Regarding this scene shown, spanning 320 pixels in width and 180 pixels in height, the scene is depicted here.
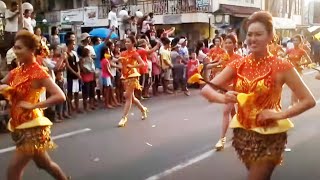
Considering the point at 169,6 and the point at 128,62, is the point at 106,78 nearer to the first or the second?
the point at 128,62

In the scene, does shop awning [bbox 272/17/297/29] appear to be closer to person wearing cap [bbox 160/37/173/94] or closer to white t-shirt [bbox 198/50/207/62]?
white t-shirt [bbox 198/50/207/62]

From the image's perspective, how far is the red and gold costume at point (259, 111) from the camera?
3.62 meters

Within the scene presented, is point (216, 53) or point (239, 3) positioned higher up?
point (239, 3)

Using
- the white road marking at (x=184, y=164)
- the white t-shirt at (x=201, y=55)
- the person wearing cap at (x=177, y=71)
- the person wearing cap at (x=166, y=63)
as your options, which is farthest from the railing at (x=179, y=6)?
the white road marking at (x=184, y=164)

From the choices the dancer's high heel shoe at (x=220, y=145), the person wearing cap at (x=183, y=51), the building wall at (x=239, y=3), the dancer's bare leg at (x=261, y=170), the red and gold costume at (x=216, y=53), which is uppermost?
the building wall at (x=239, y=3)

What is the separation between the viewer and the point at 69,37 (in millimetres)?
11148

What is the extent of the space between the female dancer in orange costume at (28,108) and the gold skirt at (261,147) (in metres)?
1.68

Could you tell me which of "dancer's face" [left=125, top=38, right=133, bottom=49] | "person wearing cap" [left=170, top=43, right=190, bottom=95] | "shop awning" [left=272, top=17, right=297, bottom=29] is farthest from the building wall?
"dancer's face" [left=125, top=38, right=133, bottom=49]

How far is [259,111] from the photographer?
3.66 metres

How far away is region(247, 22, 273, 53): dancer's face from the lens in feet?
12.0

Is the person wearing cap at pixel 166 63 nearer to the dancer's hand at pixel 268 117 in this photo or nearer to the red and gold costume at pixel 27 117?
the red and gold costume at pixel 27 117

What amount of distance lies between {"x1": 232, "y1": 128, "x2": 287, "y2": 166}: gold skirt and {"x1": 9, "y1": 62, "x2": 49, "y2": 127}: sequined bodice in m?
1.91

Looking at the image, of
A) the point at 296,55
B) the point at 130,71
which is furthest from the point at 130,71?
the point at 296,55

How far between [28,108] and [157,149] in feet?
11.3
